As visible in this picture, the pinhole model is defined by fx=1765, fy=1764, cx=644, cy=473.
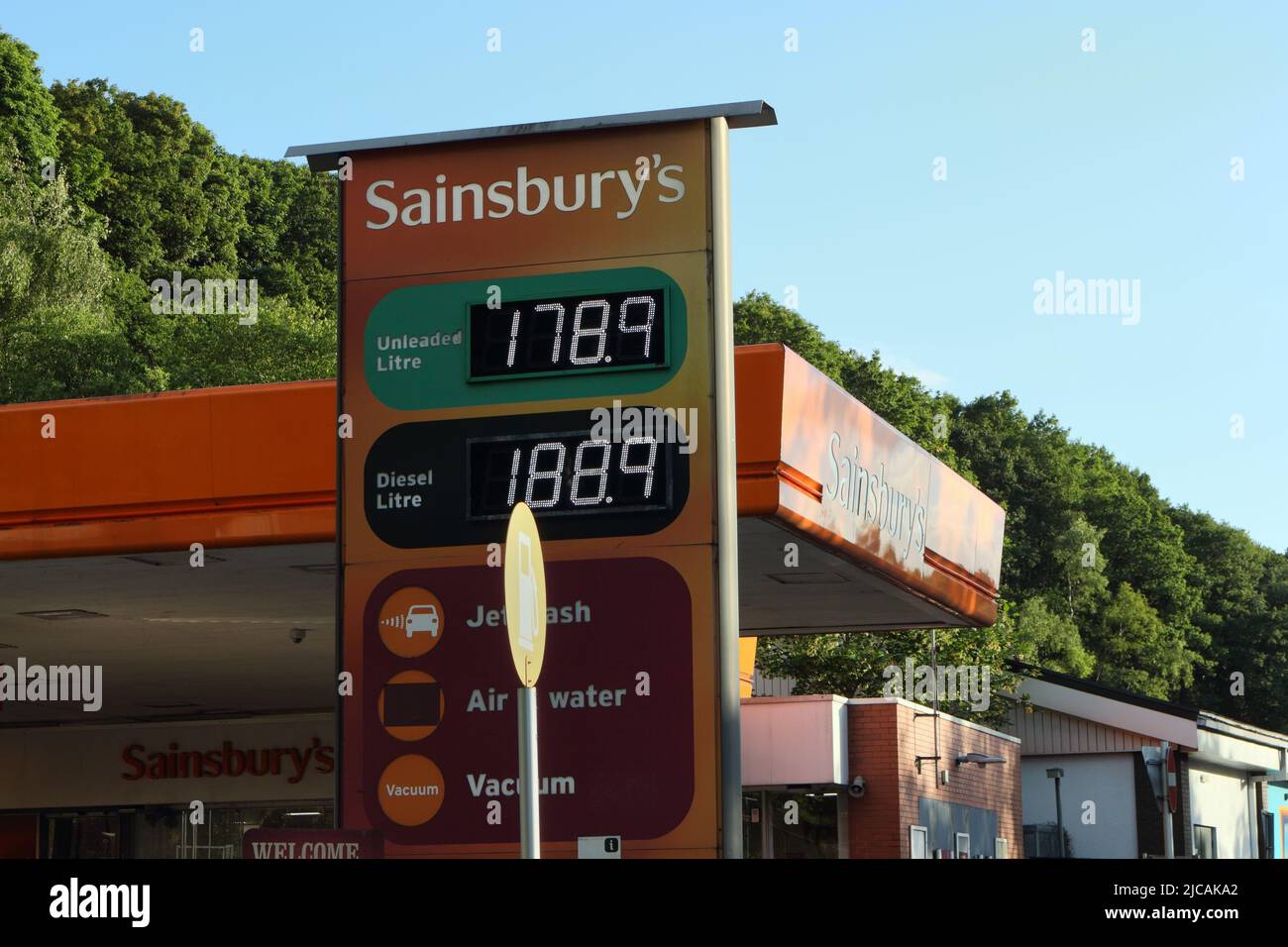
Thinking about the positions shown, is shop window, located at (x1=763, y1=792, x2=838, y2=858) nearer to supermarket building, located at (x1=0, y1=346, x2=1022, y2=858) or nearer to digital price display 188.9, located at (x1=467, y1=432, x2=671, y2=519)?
supermarket building, located at (x1=0, y1=346, x2=1022, y2=858)

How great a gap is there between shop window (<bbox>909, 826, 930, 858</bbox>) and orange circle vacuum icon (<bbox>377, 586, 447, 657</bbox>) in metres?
12.7

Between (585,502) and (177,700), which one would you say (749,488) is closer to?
(585,502)

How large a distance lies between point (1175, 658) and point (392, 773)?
2582 inches

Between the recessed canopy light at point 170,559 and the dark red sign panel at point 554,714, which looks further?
the recessed canopy light at point 170,559

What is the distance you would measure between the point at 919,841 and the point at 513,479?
43.9 feet

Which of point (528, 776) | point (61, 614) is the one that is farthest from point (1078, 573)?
point (528, 776)

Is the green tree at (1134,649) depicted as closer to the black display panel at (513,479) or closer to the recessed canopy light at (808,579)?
the recessed canopy light at (808,579)

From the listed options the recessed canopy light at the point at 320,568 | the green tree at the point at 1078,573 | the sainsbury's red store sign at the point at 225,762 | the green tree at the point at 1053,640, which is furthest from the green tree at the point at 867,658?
the green tree at the point at 1078,573

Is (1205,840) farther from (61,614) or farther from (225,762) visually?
(61,614)

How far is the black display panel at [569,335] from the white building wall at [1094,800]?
2628 centimetres

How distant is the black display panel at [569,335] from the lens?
37.7 feet

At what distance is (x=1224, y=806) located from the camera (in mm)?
37750

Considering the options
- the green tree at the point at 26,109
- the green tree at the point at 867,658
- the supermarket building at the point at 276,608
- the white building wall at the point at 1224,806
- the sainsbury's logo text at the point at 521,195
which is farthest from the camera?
the green tree at the point at 26,109
